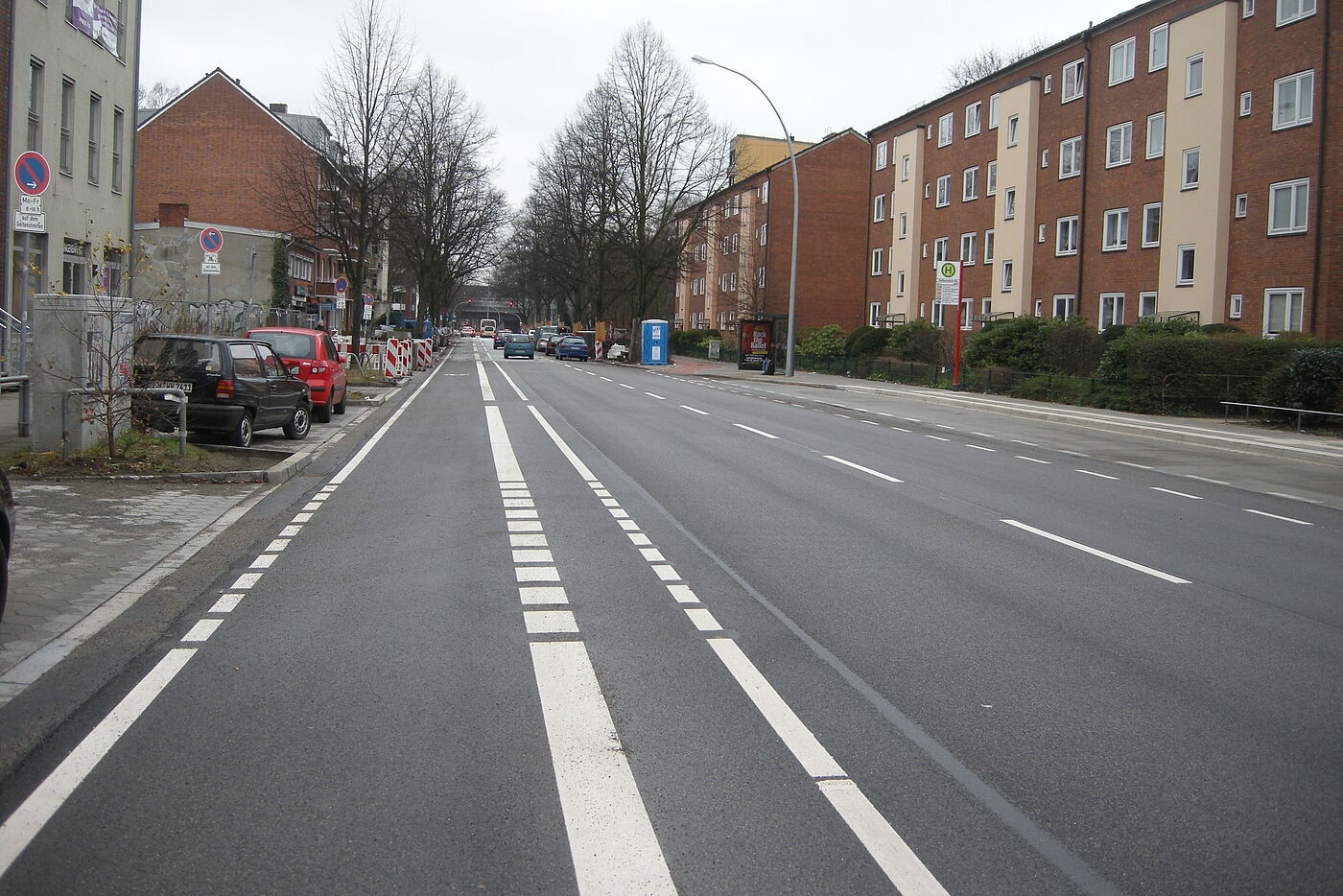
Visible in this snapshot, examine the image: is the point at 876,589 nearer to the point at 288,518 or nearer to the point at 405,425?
the point at 288,518

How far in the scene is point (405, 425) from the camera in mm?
20812

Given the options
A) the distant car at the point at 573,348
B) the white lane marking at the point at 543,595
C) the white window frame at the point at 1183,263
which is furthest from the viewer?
the distant car at the point at 573,348

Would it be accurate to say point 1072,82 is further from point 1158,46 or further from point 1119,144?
point 1158,46

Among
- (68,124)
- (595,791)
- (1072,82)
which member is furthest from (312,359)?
(1072,82)

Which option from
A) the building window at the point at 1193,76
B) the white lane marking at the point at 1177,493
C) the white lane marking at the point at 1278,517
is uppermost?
the building window at the point at 1193,76

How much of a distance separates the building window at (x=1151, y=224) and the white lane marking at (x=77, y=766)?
36.8 m

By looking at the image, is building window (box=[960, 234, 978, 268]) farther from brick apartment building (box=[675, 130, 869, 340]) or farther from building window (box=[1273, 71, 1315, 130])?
brick apartment building (box=[675, 130, 869, 340])

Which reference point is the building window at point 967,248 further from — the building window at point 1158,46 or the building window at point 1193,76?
the building window at point 1193,76

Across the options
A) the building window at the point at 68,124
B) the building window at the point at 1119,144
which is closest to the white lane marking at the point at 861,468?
the building window at the point at 68,124

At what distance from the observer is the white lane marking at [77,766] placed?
3.80 m

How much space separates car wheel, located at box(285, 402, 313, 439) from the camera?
57.4 feet

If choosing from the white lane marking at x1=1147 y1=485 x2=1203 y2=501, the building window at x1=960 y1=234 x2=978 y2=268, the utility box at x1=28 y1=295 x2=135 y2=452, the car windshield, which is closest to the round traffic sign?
the utility box at x1=28 y1=295 x2=135 y2=452

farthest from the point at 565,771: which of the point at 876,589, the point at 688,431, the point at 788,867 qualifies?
the point at 688,431

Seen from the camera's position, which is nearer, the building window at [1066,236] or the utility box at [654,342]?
the building window at [1066,236]
